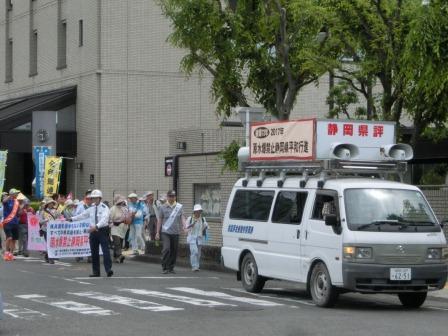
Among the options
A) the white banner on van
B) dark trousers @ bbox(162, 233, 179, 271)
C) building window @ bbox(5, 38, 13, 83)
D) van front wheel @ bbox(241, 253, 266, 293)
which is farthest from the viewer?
building window @ bbox(5, 38, 13, 83)

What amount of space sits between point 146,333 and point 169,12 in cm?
1222

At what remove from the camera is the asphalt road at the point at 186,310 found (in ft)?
42.1

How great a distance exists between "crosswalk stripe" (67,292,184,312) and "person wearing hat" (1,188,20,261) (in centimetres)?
1014

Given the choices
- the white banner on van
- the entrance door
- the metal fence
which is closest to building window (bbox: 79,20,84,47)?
the metal fence

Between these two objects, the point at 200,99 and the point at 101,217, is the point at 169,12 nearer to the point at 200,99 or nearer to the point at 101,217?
the point at 101,217

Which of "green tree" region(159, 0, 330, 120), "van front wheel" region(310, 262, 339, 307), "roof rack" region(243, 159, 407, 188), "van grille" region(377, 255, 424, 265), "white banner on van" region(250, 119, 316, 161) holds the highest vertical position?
"green tree" region(159, 0, 330, 120)

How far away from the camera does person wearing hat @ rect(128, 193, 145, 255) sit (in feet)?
91.9

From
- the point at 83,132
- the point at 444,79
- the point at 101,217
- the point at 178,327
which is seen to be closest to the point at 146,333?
the point at 178,327

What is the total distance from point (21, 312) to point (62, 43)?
27935 mm

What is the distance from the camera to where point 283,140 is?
17062mm

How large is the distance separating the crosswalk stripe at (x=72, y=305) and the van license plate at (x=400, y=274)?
4.09 metres

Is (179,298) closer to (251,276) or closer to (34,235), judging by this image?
(251,276)

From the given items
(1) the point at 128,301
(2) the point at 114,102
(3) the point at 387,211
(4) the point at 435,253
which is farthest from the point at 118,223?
(2) the point at 114,102

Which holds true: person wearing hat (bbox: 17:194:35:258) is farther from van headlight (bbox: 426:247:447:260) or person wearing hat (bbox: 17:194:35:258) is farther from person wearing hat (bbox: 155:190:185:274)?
van headlight (bbox: 426:247:447:260)
